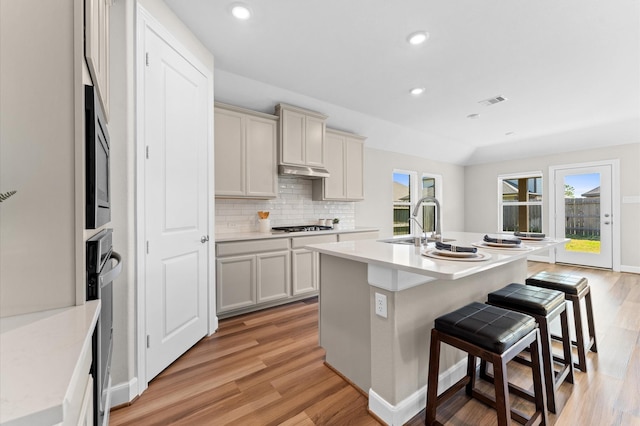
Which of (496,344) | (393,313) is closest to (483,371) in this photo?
(496,344)

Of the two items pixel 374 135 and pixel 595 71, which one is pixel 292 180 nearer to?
pixel 374 135

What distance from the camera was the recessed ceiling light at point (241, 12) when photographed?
80.1 inches

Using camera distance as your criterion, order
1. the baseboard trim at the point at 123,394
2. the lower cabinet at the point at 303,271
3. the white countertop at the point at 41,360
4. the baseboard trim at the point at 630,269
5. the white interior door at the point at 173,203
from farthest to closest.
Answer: the baseboard trim at the point at 630,269 → the lower cabinet at the point at 303,271 → the white interior door at the point at 173,203 → the baseboard trim at the point at 123,394 → the white countertop at the point at 41,360

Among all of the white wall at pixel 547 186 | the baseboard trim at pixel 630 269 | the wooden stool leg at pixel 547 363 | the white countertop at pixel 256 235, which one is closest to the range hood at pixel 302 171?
the white countertop at pixel 256 235

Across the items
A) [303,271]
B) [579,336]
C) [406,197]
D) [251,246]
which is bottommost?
[579,336]

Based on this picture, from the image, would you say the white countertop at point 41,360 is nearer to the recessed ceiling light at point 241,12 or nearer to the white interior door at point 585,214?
the recessed ceiling light at point 241,12

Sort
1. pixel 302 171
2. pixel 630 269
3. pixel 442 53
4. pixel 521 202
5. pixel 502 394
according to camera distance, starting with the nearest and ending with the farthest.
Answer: pixel 502 394
pixel 442 53
pixel 302 171
pixel 630 269
pixel 521 202

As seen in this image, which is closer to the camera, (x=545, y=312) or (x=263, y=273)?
(x=545, y=312)

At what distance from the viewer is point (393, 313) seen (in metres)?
1.46

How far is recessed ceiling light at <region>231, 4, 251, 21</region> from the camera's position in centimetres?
204

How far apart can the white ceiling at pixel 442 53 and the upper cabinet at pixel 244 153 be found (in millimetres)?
469

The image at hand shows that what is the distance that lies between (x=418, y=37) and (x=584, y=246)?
19.1 ft

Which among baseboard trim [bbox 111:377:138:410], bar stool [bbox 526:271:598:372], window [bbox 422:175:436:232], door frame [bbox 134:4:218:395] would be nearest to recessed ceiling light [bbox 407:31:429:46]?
door frame [bbox 134:4:218:395]

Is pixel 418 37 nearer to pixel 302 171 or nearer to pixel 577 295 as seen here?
pixel 302 171
